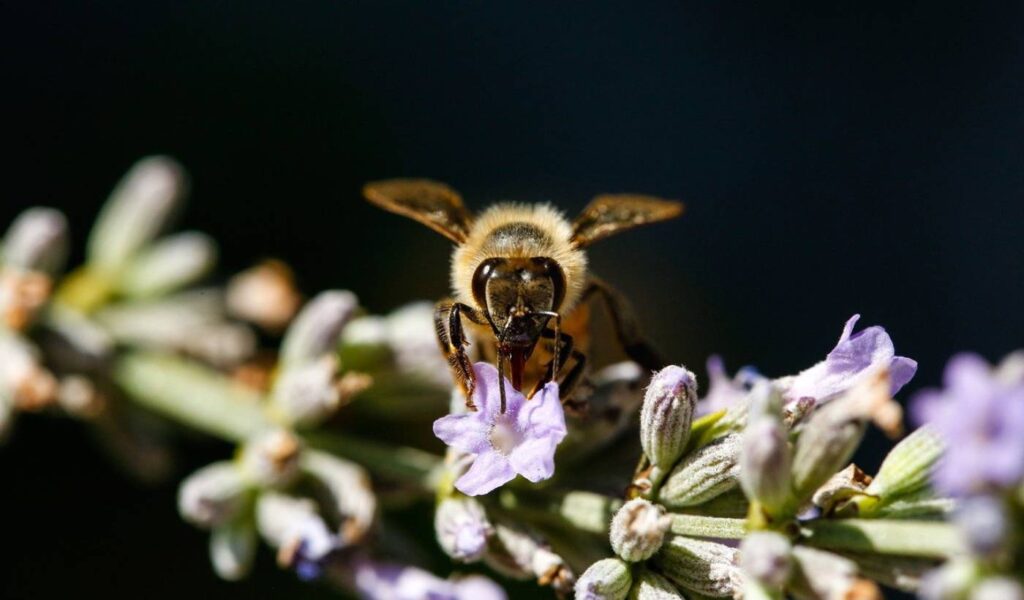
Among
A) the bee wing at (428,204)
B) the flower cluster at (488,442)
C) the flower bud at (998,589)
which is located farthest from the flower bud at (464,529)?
the flower bud at (998,589)

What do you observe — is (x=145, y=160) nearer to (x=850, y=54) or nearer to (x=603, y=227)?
(x=603, y=227)

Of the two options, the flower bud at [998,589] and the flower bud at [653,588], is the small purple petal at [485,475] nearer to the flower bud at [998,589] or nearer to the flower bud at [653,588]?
the flower bud at [653,588]

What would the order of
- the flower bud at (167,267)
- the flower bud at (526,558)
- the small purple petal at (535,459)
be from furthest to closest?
the flower bud at (167,267), the flower bud at (526,558), the small purple petal at (535,459)

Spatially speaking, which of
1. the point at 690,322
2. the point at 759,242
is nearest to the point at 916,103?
the point at 759,242

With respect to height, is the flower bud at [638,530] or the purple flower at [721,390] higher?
the purple flower at [721,390]

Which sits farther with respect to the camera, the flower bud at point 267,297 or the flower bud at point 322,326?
the flower bud at point 267,297

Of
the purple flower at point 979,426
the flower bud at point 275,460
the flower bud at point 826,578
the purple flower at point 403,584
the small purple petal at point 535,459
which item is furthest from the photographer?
the flower bud at point 275,460

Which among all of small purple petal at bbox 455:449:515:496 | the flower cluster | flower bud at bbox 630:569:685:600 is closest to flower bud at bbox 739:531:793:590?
the flower cluster

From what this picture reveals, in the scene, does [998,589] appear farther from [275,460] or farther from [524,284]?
[275,460]
